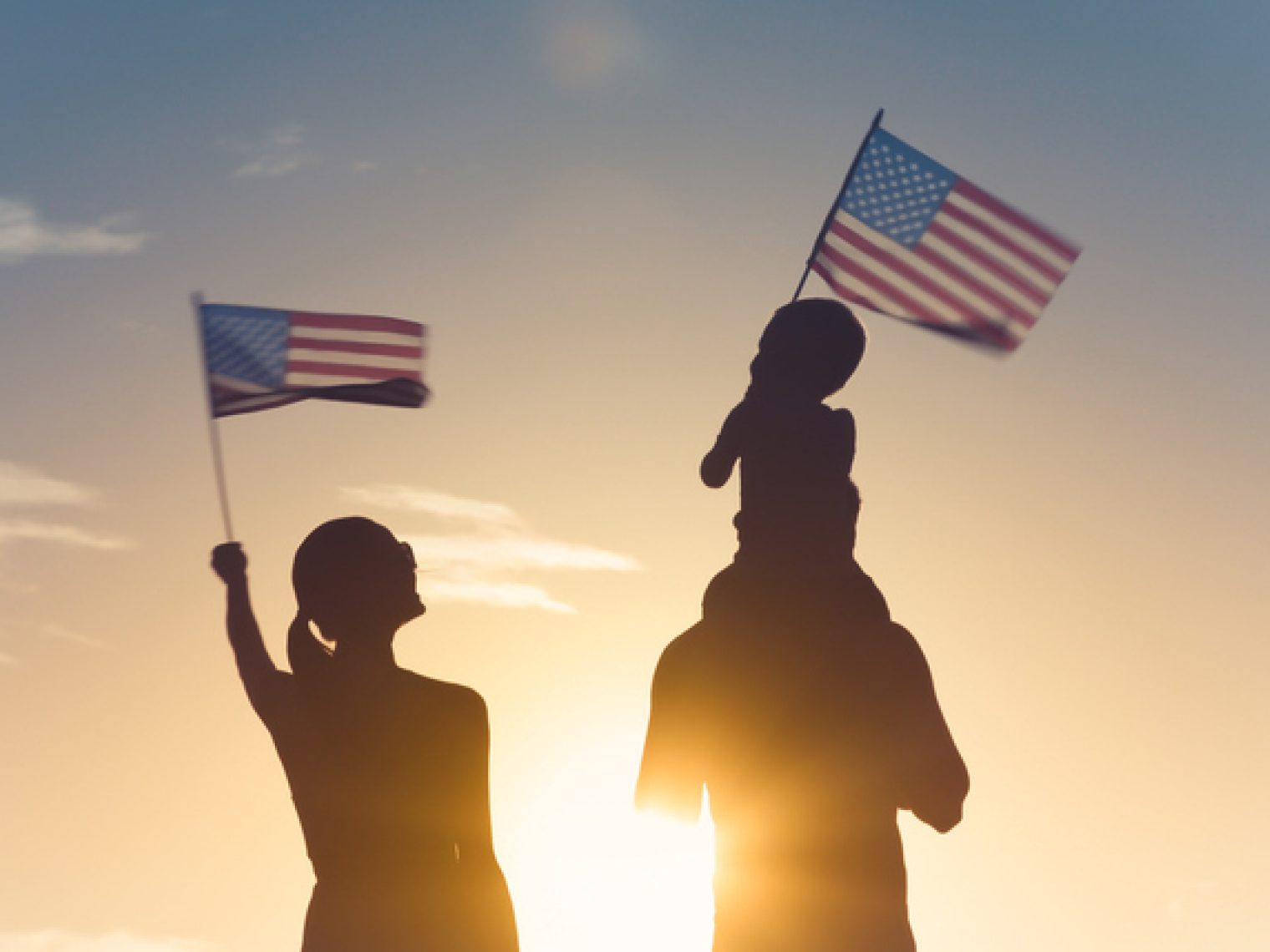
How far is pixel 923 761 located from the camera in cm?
779

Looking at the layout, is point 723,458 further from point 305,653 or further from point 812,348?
point 305,653

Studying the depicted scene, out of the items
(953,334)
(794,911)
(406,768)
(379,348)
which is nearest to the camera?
(794,911)

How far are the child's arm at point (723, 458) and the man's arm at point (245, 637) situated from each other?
83.7 inches

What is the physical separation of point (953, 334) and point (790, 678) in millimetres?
2971

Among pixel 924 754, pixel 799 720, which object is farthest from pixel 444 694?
pixel 924 754

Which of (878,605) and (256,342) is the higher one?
(256,342)

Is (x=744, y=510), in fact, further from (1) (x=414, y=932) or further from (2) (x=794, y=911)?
(1) (x=414, y=932)

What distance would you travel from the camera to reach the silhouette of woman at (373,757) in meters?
7.99

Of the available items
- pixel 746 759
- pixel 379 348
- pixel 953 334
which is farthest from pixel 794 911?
pixel 379 348

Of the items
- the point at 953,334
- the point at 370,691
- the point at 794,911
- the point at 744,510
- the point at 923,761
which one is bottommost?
the point at 794,911

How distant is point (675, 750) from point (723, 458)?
1343 mm

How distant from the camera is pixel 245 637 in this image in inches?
312

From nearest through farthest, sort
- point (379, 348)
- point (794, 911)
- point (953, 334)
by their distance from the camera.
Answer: point (794, 911), point (953, 334), point (379, 348)

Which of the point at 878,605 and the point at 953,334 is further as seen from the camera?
the point at 953,334
